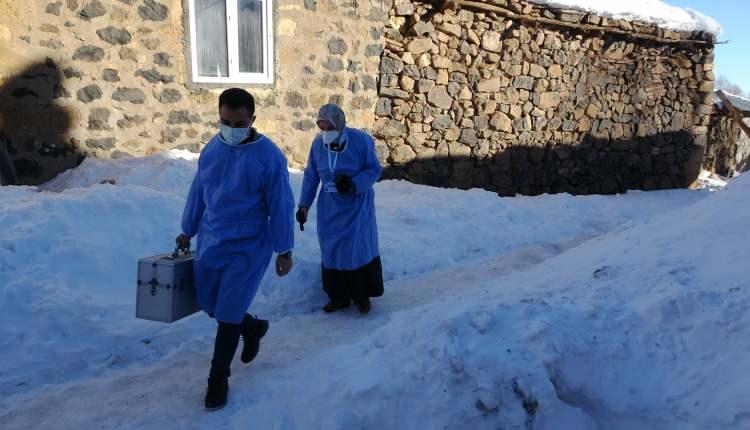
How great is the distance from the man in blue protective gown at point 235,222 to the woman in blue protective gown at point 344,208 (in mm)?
1015

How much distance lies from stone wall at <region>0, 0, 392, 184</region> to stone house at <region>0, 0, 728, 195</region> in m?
0.01

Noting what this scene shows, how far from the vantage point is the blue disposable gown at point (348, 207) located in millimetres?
3562

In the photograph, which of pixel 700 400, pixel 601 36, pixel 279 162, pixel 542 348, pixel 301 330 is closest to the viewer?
pixel 700 400

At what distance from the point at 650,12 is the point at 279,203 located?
10412 mm

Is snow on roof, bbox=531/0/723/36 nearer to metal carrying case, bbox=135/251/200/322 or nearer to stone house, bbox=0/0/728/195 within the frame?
stone house, bbox=0/0/728/195

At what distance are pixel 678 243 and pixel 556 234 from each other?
10.2 feet

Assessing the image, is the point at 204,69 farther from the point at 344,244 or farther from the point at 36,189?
the point at 344,244

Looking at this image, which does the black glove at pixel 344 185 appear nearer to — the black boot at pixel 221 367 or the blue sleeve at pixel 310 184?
the blue sleeve at pixel 310 184

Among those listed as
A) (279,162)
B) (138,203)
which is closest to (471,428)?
(279,162)

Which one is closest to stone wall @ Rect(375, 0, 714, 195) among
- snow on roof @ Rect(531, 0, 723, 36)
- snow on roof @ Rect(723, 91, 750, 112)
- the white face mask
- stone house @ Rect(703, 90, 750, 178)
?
snow on roof @ Rect(531, 0, 723, 36)

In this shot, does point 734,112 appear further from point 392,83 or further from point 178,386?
point 178,386

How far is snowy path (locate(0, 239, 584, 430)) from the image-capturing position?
2.37m

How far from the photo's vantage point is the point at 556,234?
6027 mm

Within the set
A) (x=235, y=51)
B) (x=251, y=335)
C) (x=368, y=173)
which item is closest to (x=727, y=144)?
(x=235, y=51)
